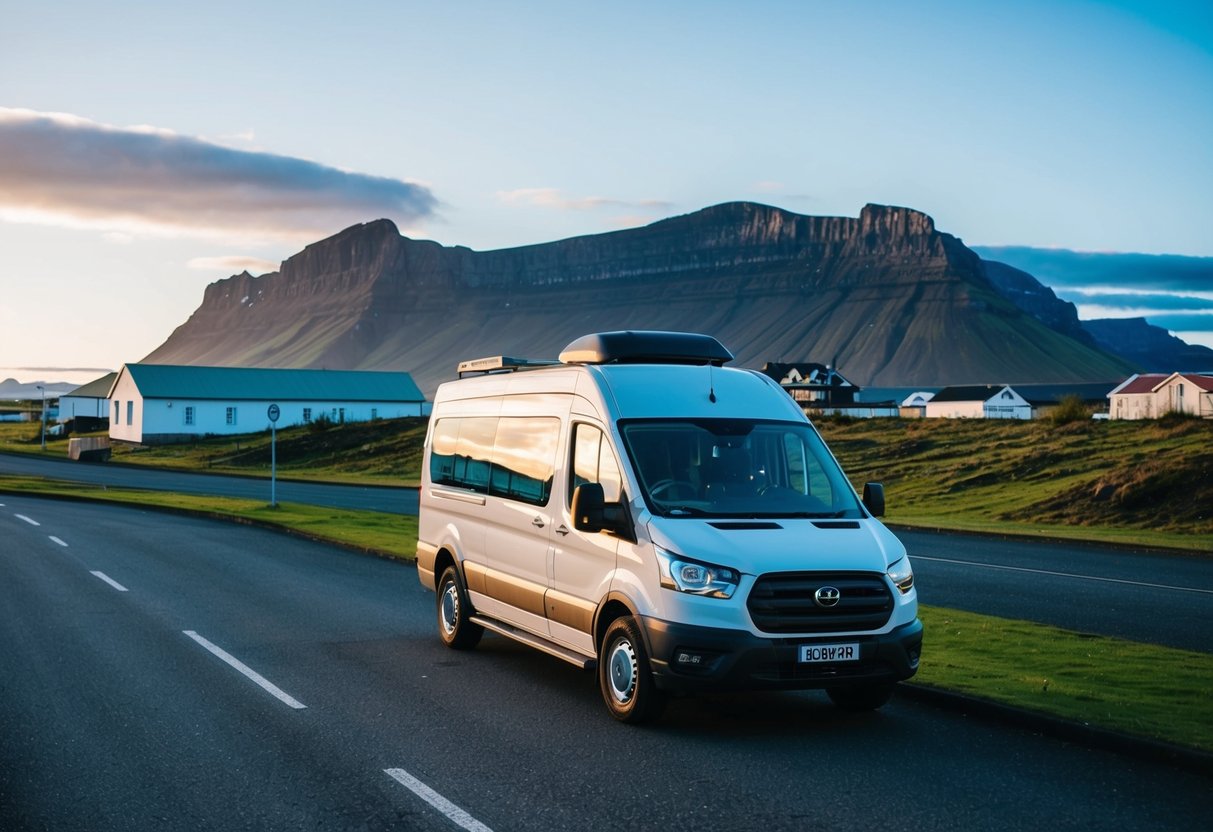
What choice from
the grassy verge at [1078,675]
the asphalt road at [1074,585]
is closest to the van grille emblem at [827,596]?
the grassy verge at [1078,675]

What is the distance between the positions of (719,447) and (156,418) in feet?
285

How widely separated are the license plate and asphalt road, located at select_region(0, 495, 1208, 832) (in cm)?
54

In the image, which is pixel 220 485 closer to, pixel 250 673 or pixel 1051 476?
pixel 1051 476

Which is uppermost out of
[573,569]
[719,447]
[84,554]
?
[719,447]

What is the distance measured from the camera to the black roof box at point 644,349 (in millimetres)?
10312

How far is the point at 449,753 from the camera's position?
7410 millimetres

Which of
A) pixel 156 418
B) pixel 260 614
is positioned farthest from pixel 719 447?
pixel 156 418

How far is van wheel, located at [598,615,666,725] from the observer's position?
320 inches

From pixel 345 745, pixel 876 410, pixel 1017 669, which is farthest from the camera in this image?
pixel 876 410

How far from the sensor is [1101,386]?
173375 mm

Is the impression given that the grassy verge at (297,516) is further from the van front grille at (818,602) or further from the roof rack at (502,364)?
the van front grille at (818,602)

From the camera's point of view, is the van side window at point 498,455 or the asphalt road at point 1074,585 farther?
the asphalt road at point 1074,585

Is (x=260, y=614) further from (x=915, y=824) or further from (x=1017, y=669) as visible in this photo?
(x=915, y=824)

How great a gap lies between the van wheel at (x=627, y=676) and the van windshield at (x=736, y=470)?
0.93 m
